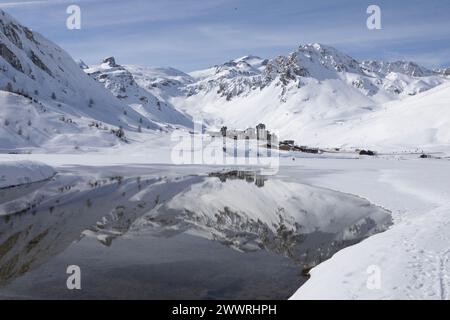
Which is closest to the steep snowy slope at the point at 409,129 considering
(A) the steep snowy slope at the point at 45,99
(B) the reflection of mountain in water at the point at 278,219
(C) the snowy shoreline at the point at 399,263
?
(A) the steep snowy slope at the point at 45,99

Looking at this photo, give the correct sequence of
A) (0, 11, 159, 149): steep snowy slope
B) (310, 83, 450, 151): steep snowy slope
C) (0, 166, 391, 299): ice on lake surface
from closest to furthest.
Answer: (0, 166, 391, 299): ice on lake surface < (0, 11, 159, 149): steep snowy slope < (310, 83, 450, 151): steep snowy slope

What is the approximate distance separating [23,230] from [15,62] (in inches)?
5736

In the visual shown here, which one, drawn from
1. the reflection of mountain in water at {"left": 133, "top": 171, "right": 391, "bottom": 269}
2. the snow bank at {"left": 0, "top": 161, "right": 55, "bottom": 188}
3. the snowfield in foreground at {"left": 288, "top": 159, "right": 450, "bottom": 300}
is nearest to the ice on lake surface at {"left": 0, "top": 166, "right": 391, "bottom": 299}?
the reflection of mountain in water at {"left": 133, "top": 171, "right": 391, "bottom": 269}

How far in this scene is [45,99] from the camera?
433 ft

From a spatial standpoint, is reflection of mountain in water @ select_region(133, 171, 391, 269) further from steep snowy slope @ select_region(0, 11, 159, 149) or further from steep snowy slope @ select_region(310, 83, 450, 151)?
steep snowy slope @ select_region(310, 83, 450, 151)

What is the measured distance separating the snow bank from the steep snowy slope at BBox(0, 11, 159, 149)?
3891 centimetres

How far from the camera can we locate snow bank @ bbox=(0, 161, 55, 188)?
124 feet

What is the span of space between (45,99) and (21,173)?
98981 mm

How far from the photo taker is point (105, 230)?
72.0ft

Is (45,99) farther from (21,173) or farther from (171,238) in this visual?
(171,238)

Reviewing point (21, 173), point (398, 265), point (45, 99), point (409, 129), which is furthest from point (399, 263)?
point (409, 129)

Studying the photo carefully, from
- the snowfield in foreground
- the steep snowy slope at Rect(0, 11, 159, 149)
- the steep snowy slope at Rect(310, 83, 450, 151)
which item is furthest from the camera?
the steep snowy slope at Rect(310, 83, 450, 151)

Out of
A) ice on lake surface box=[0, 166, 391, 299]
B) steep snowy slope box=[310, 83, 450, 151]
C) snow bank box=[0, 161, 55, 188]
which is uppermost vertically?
steep snowy slope box=[310, 83, 450, 151]
